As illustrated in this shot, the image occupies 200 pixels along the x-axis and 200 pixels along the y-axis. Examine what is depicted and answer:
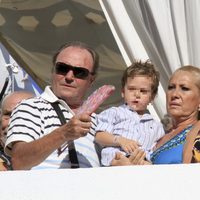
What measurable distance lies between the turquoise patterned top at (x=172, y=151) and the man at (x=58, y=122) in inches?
7.9

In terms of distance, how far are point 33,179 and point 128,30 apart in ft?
3.69

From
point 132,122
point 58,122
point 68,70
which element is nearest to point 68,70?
point 68,70

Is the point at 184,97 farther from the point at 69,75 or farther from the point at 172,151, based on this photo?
the point at 69,75

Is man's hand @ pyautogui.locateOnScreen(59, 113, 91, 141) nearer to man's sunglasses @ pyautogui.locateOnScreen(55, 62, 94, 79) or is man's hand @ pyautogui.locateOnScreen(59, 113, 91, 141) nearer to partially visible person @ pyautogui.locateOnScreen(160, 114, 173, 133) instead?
man's sunglasses @ pyautogui.locateOnScreen(55, 62, 94, 79)

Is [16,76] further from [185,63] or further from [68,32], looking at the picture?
[185,63]

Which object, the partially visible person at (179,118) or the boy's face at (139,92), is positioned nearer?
the partially visible person at (179,118)

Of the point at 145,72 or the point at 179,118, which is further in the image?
the point at 145,72

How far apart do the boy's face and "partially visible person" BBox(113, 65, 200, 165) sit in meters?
0.15

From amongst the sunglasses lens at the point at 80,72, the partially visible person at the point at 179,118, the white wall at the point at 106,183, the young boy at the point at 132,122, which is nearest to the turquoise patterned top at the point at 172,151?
the partially visible person at the point at 179,118

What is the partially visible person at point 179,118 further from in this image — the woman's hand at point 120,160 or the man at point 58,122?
the man at point 58,122

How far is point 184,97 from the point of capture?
235cm

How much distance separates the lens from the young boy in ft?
7.83

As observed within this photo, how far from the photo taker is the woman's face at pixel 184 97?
2336 mm

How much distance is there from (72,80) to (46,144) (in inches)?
11.3
